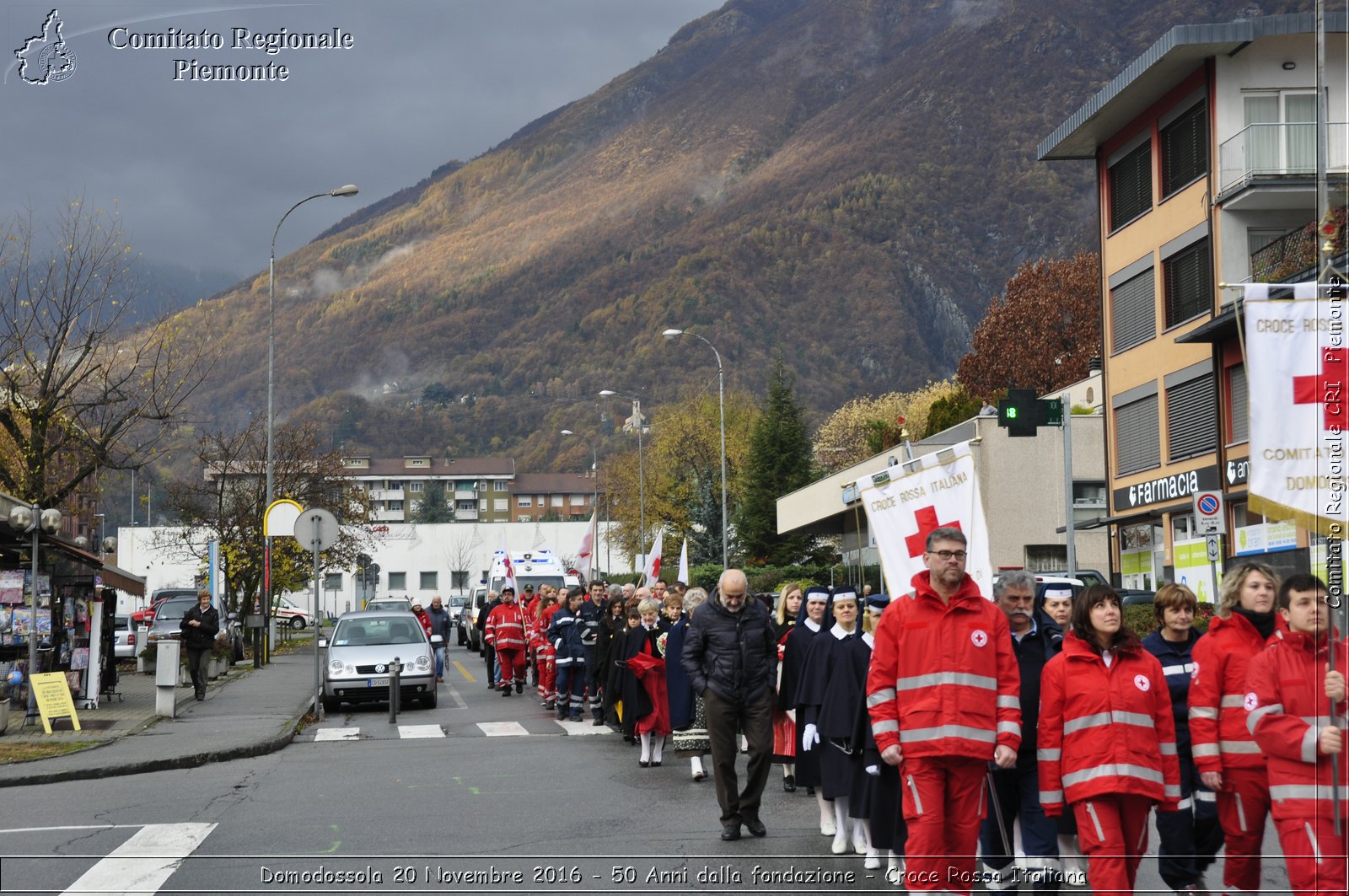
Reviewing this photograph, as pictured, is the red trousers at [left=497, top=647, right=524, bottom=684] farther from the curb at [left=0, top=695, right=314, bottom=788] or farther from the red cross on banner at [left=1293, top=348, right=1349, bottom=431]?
the red cross on banner at [left=1293, top=348, right=1349, bottom=431]

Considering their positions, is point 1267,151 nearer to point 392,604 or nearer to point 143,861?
point 392,604

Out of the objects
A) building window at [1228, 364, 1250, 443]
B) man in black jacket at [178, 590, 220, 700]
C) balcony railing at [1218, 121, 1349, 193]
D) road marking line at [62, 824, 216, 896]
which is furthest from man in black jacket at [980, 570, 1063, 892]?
balcony railing at [1218, 121, 1349, 193]

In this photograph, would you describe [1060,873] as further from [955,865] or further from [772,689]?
[772,689]

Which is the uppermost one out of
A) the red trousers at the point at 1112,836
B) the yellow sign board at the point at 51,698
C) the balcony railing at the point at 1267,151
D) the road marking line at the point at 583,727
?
the balcony railing at the point at 1267,151

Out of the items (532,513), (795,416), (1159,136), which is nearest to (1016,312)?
(795,416)

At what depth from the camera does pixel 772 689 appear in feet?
37.7

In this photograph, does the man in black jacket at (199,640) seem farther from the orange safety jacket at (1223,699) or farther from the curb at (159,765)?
the orange safety jacket at (1223,699)

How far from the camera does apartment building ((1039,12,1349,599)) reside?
32.7m

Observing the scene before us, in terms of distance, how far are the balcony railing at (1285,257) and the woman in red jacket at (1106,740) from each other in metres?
23.4

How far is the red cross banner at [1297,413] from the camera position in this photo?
585 centimetres

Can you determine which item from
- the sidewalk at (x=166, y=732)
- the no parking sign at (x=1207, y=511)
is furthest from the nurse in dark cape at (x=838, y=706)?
the no parking sign at (x=1207, y=511)

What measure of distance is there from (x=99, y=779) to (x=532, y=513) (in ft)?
605

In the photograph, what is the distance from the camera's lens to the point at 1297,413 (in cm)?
604

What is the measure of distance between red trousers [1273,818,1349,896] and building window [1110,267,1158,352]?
3244cm
